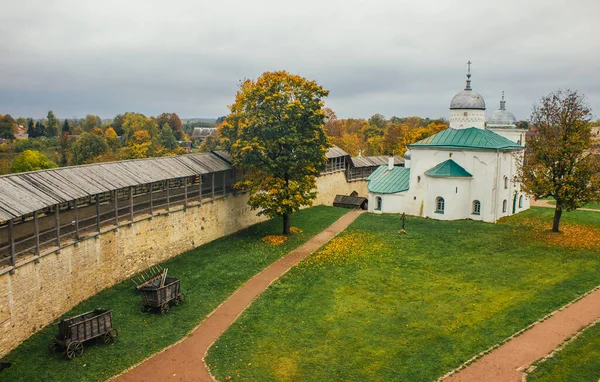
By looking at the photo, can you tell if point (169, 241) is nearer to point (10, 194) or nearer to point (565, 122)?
point (10, 194)

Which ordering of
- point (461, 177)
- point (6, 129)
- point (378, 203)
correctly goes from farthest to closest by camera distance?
point (6, 129), point (378, 203), point (461, 177)

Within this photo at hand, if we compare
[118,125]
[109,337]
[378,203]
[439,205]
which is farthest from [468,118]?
[118,125]

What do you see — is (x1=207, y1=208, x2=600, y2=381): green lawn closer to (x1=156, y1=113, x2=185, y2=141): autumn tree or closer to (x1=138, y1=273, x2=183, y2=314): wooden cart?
(x1=138, y1=273, x2=183, y2=314): wooden cart

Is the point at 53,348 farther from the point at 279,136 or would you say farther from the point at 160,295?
the point at 279,136

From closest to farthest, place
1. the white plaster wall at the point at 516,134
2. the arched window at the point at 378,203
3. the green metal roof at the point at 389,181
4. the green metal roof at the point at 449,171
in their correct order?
the green metal roof at the point at 449,171, the green metal roof at the point at 389,181, the arched window at the point at 378,203, the white plaster wall at the point at 516,134

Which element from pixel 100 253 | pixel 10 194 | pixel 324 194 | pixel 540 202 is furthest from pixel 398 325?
pixel 540 202

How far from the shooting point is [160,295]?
20.1 meters

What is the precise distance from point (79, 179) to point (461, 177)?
27.3 meters

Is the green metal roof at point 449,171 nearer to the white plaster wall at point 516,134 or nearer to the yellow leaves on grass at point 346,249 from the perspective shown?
the yellow leaves on grass at point 346,249

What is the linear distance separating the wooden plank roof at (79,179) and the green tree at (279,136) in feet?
9.67

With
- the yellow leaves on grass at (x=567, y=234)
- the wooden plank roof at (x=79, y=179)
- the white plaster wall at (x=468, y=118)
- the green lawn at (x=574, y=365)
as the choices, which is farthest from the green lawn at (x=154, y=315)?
the white plaster wall at (x=468, y=118)

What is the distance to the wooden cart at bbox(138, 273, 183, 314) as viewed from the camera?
20047mm

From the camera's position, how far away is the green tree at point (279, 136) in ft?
99.3

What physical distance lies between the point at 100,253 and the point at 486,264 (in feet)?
65.2
